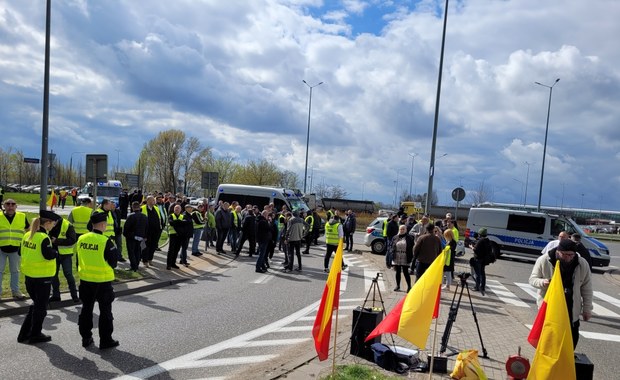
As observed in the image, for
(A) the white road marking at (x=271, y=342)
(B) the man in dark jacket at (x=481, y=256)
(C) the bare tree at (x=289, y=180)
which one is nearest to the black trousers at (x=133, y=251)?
(A) the white road marking at (x=271, y=342)

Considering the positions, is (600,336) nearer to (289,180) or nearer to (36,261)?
(36,261)

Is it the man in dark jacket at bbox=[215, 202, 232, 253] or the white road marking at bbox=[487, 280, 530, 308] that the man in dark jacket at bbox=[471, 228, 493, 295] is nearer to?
the white road marking at bbox=[487, 280, 530, 308]

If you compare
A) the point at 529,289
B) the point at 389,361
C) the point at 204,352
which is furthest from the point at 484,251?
the point at 204,352

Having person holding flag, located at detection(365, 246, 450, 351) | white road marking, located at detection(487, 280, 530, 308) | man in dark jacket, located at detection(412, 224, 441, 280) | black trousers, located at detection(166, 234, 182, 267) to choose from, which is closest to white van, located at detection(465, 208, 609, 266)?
white road marking, located at detection(487, 280, 530, 308)

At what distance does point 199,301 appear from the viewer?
10.1m

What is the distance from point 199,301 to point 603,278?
53.1ft

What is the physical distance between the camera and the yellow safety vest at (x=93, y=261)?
6594mm

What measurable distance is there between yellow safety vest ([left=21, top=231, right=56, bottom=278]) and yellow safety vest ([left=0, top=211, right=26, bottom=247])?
2283 millimetres

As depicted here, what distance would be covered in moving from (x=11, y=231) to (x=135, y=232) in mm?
3528

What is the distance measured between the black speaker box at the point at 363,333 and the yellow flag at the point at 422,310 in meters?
1.43

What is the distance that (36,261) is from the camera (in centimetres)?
680

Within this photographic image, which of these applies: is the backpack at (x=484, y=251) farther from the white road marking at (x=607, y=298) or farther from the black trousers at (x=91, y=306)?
the black trousers at (x=91, y=306)

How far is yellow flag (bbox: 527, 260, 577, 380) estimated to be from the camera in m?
4.51

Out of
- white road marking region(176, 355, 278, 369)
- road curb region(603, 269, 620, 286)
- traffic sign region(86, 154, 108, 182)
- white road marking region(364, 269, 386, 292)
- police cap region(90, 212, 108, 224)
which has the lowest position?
road curb region(603, 269, 620, 286)
